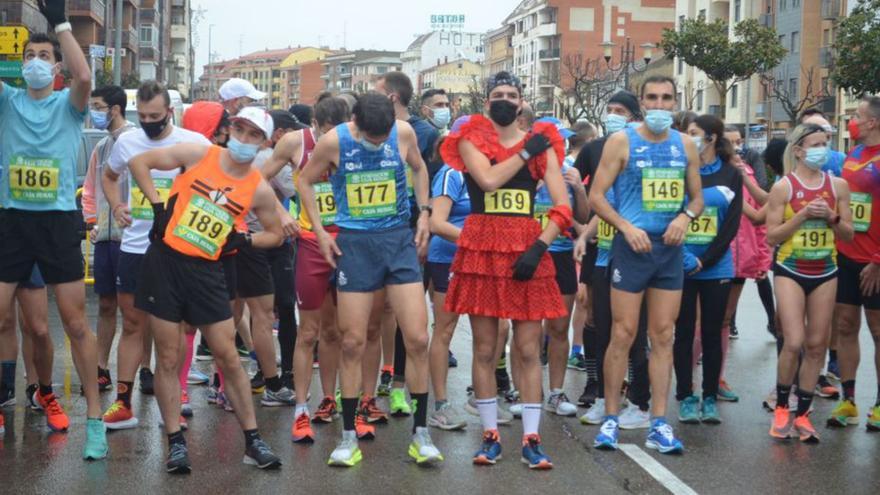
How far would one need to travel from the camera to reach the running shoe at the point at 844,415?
936 cm

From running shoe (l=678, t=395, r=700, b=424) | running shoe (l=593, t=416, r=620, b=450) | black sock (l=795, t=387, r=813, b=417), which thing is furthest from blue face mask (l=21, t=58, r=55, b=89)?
black sock (l=795, t=387, r=813, b=417)

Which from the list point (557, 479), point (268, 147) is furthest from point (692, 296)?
point (268, 147)

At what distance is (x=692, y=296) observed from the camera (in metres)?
9.57

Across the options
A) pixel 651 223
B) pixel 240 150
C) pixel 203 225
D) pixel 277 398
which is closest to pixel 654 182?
pixel 651 223

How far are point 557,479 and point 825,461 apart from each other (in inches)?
66.5

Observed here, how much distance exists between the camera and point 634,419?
925 cm

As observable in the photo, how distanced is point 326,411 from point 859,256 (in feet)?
11.8

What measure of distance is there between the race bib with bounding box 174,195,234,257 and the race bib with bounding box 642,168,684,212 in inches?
97.8

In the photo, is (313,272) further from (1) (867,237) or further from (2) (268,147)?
(1) (867,237)

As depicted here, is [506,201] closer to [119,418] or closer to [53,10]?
[53,10]

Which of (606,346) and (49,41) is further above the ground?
(49,41)

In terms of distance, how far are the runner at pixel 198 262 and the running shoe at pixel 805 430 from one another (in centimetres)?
323

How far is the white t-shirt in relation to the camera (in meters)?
8.80

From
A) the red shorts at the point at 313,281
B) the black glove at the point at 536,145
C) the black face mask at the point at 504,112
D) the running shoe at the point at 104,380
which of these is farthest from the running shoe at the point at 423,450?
the running shoe at the point at 104,380
